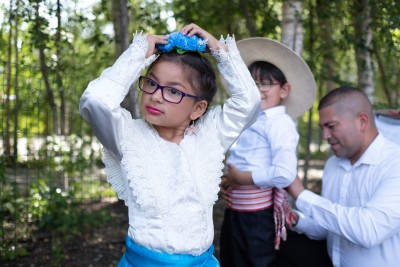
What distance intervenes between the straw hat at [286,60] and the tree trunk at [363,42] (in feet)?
5.27

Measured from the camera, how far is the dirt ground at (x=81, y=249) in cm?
392

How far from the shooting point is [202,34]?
74.6 inches

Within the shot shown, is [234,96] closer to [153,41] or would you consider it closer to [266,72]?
[153,41]

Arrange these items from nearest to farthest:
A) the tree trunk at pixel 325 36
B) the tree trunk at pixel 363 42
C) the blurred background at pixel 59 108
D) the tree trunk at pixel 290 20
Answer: the blurred background at pixel 59 108, the tree trunk at pixel 290 20, the tree trunk at pixel 363 42, the tree trunk at pixel 325 36

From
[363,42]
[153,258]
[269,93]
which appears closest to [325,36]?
[363,42]

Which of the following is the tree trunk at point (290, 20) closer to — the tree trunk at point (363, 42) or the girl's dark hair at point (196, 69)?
the tree trunk at point (363, 42)

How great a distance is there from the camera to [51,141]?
4066 millimetres

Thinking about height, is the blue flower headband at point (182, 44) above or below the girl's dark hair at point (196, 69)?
above

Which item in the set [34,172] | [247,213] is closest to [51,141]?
[34,172]

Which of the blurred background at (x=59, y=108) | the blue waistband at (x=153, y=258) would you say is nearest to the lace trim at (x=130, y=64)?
the blue waistband at (x=153, y=258)

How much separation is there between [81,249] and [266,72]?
9.05 ft

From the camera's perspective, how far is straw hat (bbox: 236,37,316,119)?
2.73 metres

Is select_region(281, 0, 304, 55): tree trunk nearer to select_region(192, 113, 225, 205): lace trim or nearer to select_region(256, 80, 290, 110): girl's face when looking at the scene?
select_region(256, 80, 290, 110): girl's face

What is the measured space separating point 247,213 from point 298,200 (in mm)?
355
